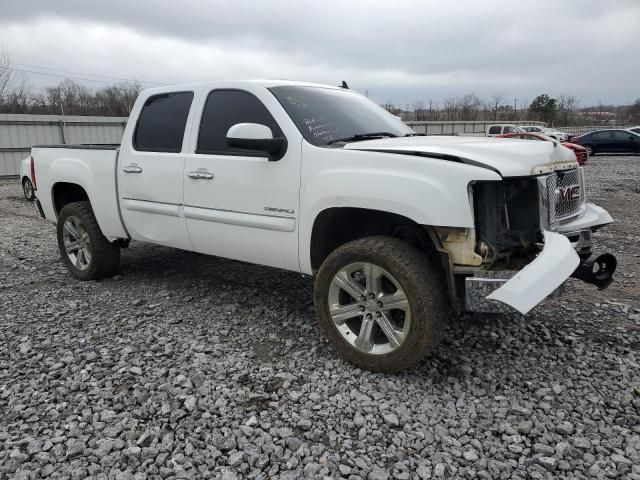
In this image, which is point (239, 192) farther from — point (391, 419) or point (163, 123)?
point (391, 419)

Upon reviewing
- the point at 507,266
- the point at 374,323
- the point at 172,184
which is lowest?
the point at 374,323

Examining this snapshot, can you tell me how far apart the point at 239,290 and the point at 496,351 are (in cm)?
258

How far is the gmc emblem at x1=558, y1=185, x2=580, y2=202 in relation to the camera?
140 inches

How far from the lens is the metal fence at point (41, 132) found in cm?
1844

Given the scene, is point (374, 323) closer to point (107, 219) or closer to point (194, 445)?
point (194, 445)

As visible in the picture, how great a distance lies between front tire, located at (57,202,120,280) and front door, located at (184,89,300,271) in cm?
155

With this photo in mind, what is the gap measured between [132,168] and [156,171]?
36 cm

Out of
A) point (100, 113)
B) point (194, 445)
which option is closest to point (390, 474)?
point (194, 445)

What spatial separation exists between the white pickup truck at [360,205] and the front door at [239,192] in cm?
1

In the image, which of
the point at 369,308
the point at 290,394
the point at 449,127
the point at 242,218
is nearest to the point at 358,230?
the point at 369,308

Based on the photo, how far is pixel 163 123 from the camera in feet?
15.9

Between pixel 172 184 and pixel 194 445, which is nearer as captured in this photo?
pixel 194 445

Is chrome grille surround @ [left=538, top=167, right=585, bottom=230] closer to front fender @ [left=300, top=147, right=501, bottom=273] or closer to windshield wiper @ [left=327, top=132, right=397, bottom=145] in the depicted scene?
front fender @ [left=300, top=147, right=501, bottom=273]

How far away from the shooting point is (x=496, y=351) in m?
3.86
